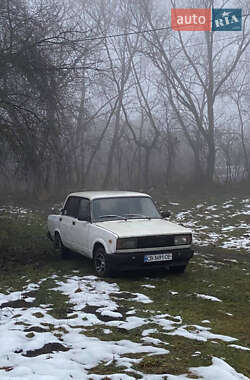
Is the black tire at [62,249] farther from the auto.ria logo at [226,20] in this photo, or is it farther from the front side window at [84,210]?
the auto.ria logo at [226,20]

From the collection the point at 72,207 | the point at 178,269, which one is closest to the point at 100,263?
the point at 178,269

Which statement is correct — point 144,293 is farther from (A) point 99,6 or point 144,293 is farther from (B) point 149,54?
(A) point 99,6

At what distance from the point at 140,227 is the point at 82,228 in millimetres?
1359

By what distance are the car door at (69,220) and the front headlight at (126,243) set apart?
203cm

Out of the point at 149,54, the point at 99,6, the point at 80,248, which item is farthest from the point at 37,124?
the point at 99,6

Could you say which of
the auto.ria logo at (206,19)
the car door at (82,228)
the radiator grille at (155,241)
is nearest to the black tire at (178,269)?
the radiator grille at (155,241)

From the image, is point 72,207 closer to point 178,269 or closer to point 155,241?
point 155,241

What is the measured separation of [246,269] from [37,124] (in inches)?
237

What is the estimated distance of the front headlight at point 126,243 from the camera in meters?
8.02

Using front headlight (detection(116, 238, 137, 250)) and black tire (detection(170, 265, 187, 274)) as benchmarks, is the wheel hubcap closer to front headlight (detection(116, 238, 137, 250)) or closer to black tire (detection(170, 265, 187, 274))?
front headlight (detection(116, 238, 137, 250))

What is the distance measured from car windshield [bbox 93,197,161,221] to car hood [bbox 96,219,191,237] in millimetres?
227

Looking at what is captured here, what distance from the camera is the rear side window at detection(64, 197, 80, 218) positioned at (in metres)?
10.1

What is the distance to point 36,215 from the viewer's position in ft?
63.7

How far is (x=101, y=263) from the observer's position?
8.46 metres
